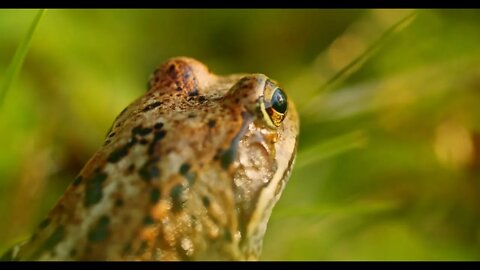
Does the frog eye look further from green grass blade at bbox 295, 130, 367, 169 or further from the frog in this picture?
green grass blade at bbox 295, 130, 367, 169

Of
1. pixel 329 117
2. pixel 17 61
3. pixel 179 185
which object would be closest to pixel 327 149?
pixel 329 117

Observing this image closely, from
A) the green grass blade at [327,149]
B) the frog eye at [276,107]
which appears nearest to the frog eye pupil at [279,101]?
the frog eye at [276,107]

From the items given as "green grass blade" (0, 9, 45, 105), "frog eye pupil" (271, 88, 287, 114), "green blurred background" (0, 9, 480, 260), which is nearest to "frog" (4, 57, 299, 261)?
"frog eye pupil" (271, 88, 287, 114)

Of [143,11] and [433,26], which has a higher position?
[143,11]

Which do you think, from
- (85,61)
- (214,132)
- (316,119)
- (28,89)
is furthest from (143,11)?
(214,132)

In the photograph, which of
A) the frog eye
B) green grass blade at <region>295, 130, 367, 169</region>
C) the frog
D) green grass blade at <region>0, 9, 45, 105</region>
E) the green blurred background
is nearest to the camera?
the frog

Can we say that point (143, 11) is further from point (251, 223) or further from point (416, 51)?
point (251, 223)
